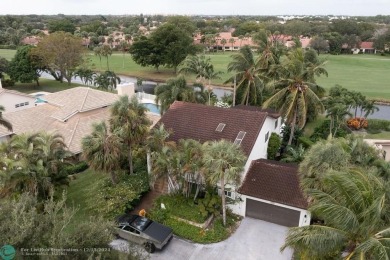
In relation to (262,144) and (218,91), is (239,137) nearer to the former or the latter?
(262,144)

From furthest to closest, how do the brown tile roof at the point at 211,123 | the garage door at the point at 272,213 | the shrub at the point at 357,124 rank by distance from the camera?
the shrub at the point at 357,124 → the brown tile roof at the point at 211,123 → the garage door at the point at 272,213

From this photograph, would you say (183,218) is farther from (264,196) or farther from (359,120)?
(359,120)

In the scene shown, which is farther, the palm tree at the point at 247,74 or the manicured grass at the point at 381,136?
the manicured grass at the point at 381,136

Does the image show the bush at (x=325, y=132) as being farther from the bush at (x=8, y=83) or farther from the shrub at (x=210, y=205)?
the bush at (x=8, y=83)

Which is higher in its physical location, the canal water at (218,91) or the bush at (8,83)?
the bush at (8,83)

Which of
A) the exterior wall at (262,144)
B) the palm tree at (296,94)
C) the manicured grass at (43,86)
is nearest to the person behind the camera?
the exterior wall at (262,144)

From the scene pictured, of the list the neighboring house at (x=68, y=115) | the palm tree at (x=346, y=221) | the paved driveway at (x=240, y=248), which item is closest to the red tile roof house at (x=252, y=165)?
the paved driveway at (x=240, y=248)

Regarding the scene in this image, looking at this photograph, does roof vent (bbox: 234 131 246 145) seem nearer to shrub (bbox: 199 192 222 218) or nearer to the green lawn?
shrub (bbox: 199 192 222 218)
